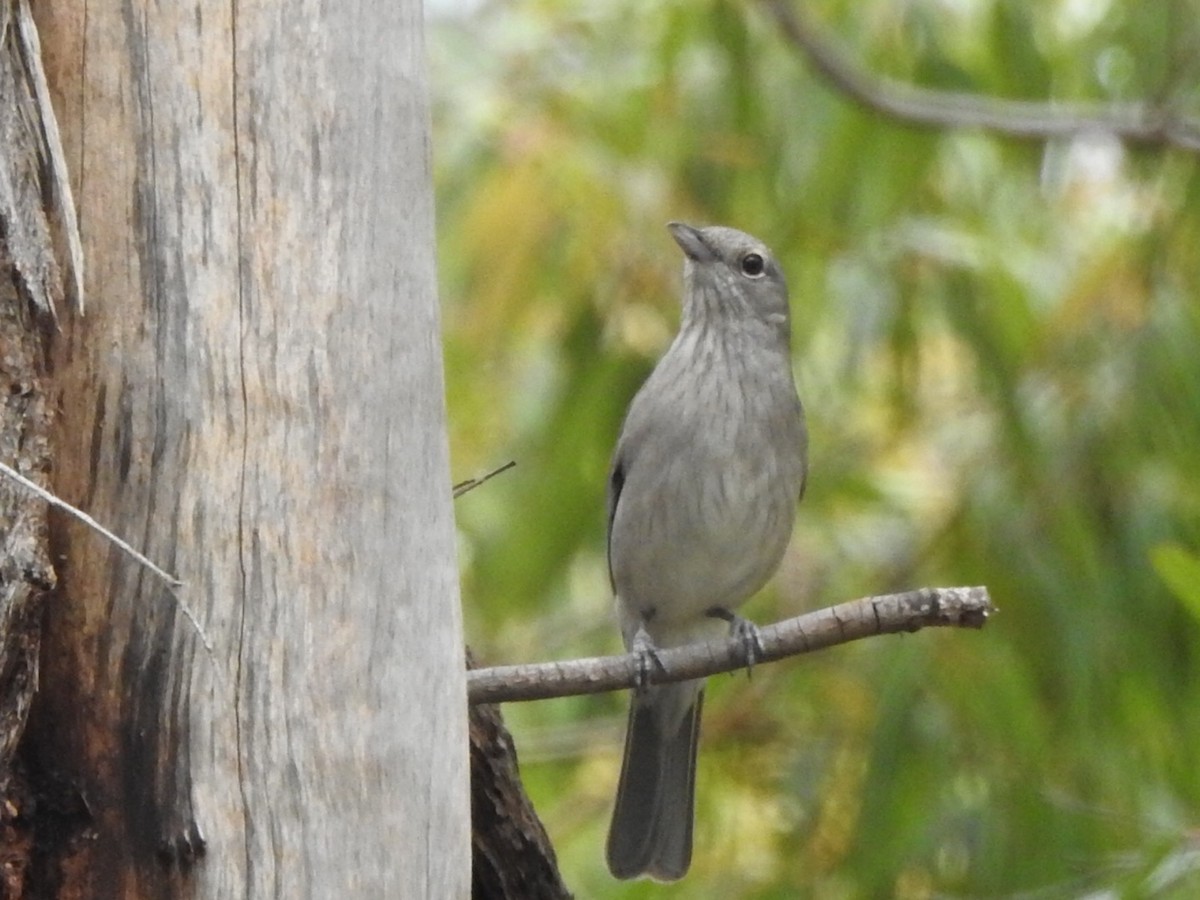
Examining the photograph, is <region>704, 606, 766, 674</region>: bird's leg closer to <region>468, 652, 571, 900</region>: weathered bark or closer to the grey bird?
the grey bird

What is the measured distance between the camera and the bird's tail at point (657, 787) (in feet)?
16.6

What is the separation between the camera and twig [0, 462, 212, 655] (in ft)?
8.39

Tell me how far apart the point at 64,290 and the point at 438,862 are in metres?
1.03

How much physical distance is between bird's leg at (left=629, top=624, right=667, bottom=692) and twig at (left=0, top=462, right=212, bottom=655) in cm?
109

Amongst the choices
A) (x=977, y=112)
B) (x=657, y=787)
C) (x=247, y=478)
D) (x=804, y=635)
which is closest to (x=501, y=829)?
(x=804, y=635)

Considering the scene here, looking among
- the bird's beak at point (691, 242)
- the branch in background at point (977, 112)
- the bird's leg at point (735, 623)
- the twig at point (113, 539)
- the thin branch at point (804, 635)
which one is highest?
the branch in background at point (977, 112)

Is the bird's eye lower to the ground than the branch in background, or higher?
lower

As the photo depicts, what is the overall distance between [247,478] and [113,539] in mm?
289

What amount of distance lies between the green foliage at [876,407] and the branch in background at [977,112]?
0.40 feet

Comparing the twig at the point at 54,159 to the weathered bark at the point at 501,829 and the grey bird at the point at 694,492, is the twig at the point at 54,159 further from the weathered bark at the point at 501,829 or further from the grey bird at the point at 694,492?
the grey bird at the point at 694,492

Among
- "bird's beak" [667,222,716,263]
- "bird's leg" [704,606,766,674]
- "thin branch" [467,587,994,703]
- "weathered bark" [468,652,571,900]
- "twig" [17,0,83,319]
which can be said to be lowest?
"weathered bark" [468,652,571,900]

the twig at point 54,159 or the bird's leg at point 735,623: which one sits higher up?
the twig at point 54,159

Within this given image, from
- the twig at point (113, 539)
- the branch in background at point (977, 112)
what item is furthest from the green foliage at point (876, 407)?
the twig at point (113, 539)

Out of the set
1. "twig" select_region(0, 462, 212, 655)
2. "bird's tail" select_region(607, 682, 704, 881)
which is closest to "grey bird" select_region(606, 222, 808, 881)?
"bird's tail" select_region(607, 682, 704, 881)
